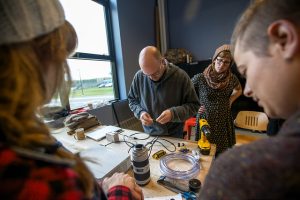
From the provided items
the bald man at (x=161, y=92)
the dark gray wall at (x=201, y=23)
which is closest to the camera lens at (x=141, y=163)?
the bald man at (x=161, y=92)

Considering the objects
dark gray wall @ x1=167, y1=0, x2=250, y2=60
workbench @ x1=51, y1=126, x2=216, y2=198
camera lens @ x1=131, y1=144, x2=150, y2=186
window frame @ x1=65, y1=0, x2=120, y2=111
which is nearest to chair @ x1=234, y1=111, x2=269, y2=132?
dark gray wall @ x1=167, y1=0, x2=250, y2=60

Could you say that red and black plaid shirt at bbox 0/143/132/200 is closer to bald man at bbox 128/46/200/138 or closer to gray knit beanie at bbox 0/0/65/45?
gray knit beanie at bbox 0/0/65/45

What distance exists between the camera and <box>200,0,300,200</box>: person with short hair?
1.03 feet

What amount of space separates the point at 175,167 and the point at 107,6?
2800 mm

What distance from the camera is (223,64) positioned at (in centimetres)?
192

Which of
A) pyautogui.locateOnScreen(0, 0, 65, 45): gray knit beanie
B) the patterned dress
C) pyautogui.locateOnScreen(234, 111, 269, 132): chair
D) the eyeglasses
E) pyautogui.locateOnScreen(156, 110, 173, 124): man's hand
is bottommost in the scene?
pyautogui.locateOnScreen(234, 111, 269, 132): chair

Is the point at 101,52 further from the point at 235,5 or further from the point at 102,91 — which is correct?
the point at 235,5

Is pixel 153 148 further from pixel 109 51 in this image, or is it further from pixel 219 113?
pixel 109 51

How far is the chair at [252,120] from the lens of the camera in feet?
8.94

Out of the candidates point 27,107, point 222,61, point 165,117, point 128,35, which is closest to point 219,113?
point 222,61

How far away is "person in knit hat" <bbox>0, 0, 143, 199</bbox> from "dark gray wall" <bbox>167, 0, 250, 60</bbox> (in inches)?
150

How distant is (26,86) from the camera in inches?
12.7

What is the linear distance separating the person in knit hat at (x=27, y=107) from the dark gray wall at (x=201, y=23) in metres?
3.81

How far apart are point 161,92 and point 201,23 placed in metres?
2.69
